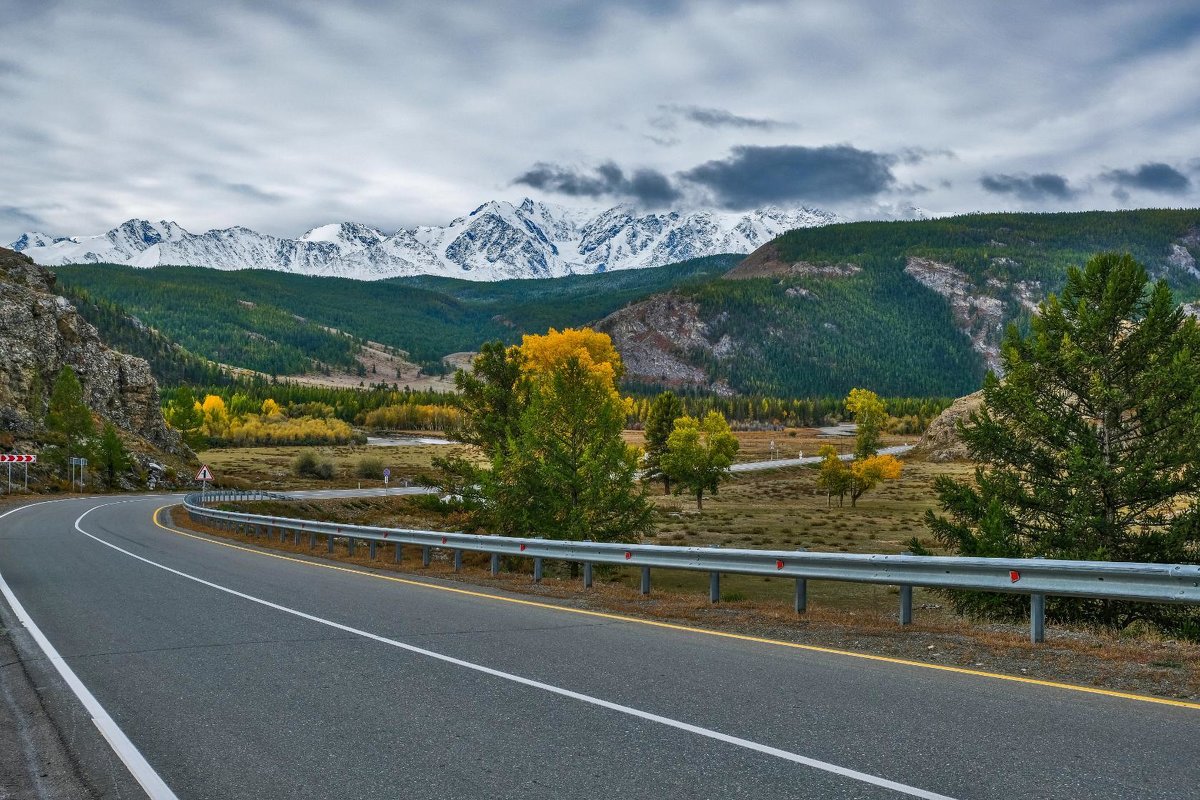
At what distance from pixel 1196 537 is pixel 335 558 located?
64.9 feet

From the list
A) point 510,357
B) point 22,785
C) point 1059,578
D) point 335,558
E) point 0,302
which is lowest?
point 335,558

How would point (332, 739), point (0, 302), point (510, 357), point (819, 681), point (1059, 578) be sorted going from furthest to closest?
point (0, 302) → point (510, 357) → point (1059, 578) → point (819, 681) → point (332, 739)

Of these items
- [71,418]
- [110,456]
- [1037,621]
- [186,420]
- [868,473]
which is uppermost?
[71,418]

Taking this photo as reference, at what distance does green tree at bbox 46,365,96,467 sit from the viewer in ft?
229

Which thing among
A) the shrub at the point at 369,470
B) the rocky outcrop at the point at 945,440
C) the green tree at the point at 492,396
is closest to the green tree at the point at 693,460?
the green tree at the point at 492,396

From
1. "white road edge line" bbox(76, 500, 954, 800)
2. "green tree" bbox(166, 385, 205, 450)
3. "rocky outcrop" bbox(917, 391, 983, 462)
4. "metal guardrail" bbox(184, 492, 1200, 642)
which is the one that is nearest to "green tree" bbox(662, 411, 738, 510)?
"metal guardrail" bbox(184, 492, 1200, 642)

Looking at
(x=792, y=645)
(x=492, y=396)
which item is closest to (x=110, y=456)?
(x=492, y=396)

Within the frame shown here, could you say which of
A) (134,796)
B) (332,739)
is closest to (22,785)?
(134,796)

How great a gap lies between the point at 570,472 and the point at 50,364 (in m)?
77.9

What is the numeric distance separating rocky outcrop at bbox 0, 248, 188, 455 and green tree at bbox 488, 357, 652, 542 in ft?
203

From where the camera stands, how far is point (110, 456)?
70438mm

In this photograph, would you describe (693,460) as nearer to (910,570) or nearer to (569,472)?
(569,472)

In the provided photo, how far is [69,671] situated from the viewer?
888 centimetres

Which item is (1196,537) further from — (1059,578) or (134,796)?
(134,796)
